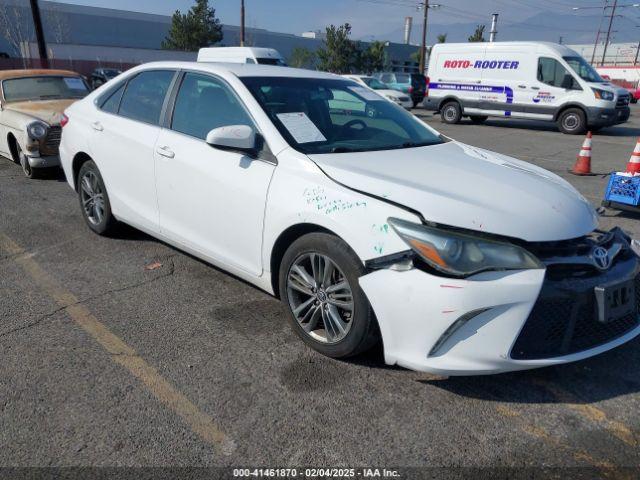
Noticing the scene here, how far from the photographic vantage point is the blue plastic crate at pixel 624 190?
575cm

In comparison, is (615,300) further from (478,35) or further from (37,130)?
(478,35)

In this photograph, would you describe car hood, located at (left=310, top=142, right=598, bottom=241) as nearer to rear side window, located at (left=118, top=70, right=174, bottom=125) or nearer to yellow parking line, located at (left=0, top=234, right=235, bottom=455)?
yellow parking line, located at (left=0, top=234, right=235, bottom=455)

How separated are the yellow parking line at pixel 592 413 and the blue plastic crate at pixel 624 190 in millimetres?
3871

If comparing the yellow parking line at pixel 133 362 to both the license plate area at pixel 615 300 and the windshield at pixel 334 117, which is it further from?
the license plate area at pixel 615 300

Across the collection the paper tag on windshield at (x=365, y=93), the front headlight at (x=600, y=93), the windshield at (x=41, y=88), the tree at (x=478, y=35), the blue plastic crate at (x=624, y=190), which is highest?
the tree at (x=478, y=35)

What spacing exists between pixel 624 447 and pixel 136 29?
68.7 m

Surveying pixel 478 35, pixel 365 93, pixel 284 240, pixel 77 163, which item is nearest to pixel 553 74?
pixel 365 93

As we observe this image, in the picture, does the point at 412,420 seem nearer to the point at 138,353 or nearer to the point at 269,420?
the point at 269,420

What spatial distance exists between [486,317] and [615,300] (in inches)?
29.3

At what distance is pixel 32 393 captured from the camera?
2.66 meters

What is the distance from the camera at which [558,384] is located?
9.30 ft

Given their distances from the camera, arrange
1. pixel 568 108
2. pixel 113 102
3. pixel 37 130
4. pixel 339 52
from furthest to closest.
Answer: pixel 339 52 < pixel 568 108 < pixel 37 130 < pixel 113 102

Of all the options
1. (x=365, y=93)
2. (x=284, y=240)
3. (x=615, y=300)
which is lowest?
(x=615, y=300)

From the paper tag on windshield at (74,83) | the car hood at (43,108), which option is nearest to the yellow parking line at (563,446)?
the car hood at (43,108)
